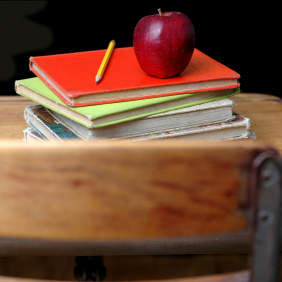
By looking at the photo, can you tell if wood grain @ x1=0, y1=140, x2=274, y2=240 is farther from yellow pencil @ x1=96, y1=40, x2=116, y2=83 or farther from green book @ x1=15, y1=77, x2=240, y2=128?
yellow pencil @ x1=96, y1=40, x2=116, y2=83

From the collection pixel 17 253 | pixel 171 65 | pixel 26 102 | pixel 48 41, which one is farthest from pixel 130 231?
Answer: pixel 48 41

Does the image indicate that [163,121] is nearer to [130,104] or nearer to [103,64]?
[130,104]

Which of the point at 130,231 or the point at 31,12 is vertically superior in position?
the point at 31,12

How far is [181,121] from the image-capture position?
0.95 metres

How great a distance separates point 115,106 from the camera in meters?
0.88

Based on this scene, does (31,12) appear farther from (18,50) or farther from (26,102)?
(26,102)

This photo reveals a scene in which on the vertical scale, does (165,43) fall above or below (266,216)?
above

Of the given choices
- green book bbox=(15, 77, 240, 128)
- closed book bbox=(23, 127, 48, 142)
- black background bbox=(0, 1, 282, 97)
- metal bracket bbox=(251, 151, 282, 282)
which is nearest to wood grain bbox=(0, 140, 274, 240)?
metal bracket bbox=(251, 151, 282, 282)

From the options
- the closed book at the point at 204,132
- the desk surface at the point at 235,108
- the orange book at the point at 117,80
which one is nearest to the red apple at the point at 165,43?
the orange book at the point at 117,80

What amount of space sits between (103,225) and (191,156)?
12 centimetres

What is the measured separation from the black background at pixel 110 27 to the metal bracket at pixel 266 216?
206 cm

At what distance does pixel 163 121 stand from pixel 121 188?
47 cm

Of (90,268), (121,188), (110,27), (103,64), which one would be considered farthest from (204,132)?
(110,27)

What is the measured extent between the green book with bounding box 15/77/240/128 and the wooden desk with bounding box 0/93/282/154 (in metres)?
0.11
